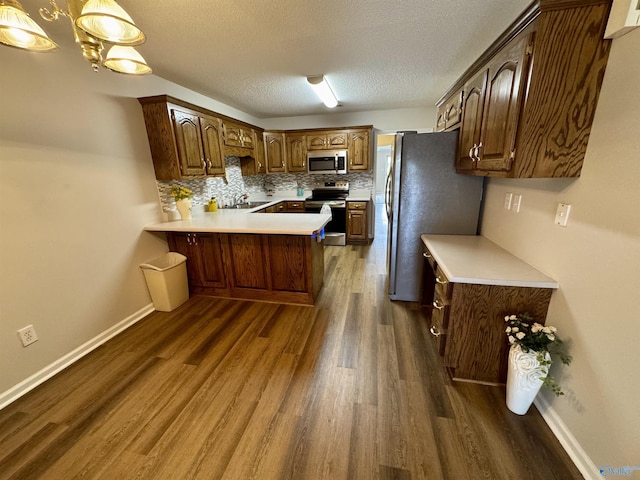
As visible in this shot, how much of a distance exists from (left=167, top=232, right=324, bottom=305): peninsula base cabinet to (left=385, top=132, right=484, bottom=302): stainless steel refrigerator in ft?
3.20

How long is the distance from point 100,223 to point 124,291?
69 centimetres

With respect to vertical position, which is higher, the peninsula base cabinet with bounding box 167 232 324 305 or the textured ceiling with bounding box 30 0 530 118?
the textured ceiling with bounding box 30 0 530 118

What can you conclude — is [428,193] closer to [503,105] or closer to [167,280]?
[503,105]

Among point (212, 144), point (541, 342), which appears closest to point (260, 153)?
point (212, 144)

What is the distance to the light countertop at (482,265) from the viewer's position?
1.48 meters

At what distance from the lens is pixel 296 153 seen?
4.89 metres

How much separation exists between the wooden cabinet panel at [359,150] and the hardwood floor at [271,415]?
314 cm

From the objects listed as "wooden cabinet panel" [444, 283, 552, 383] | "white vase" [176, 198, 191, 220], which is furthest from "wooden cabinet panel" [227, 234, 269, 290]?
"wooden cabinet panel" [444, 283, 552, 383]

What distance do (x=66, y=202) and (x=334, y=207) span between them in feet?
11.7

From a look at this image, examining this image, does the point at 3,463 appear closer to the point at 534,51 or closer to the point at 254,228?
the point at 254,228

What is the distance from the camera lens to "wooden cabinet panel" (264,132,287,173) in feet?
15.8

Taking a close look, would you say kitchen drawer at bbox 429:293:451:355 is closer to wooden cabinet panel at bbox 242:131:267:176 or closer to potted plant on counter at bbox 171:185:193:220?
potted plant on counter at bbox 171:185:193:220

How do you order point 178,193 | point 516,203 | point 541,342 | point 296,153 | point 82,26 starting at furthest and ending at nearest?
point 296,153
point 178,193
point 516,203
point 541,342
point 82,26

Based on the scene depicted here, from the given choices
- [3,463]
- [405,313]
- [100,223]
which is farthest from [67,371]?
[405,313]
